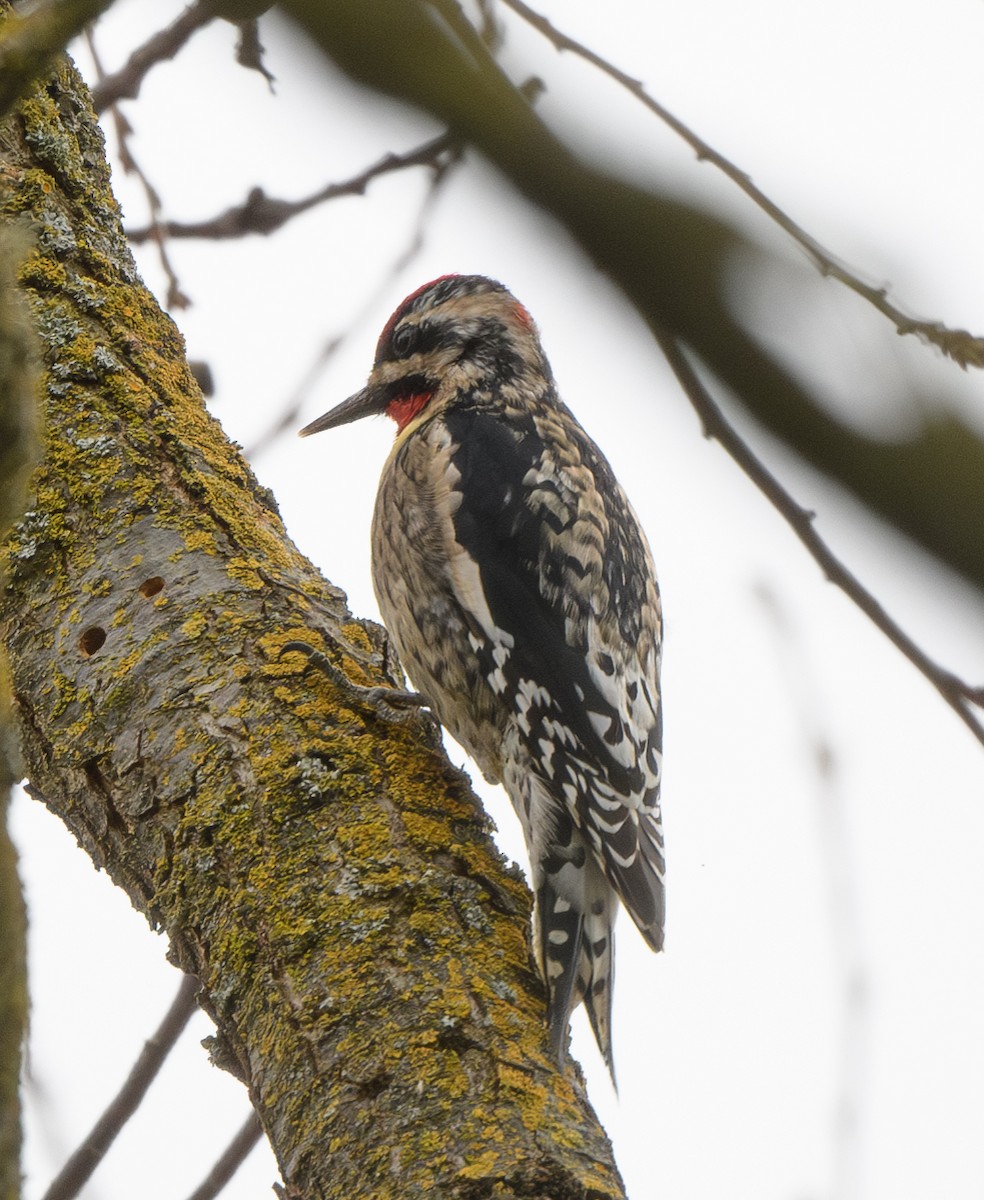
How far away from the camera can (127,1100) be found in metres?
2.13

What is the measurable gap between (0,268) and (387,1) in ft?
0.97

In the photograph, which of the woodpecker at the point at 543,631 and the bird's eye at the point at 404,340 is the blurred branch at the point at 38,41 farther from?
the bird's eye at the point at 404,340

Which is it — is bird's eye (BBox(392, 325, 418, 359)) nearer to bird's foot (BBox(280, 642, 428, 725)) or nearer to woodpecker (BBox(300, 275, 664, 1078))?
→ woodpecker (BBox(300, 275, 664, 1078))

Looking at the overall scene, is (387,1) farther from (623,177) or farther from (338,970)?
(338,970)

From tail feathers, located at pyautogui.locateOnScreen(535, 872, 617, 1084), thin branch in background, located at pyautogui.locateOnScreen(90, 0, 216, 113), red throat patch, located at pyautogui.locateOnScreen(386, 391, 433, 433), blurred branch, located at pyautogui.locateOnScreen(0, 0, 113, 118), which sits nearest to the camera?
blurred branch, located at pyautogui.locateOnScreen(0, 0, 113, 118)

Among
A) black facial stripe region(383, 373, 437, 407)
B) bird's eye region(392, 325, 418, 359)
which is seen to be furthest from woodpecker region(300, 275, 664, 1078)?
bird's eye region(392, 325, 418, 359)

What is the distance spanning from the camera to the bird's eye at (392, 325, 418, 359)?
160 inches

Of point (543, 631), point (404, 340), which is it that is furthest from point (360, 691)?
point (404, 340)

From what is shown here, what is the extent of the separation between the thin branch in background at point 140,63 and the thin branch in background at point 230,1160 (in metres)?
1.88

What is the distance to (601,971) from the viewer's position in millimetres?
2682

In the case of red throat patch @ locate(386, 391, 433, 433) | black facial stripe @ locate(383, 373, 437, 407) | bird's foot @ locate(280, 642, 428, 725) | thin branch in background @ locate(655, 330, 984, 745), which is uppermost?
black facial stripe @ locate(383, 373, 437, 407)

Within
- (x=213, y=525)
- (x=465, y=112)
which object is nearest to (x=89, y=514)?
(x=213, y=525)

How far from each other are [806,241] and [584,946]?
1690mm

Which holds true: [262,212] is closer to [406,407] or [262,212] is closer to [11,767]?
[406,407]
